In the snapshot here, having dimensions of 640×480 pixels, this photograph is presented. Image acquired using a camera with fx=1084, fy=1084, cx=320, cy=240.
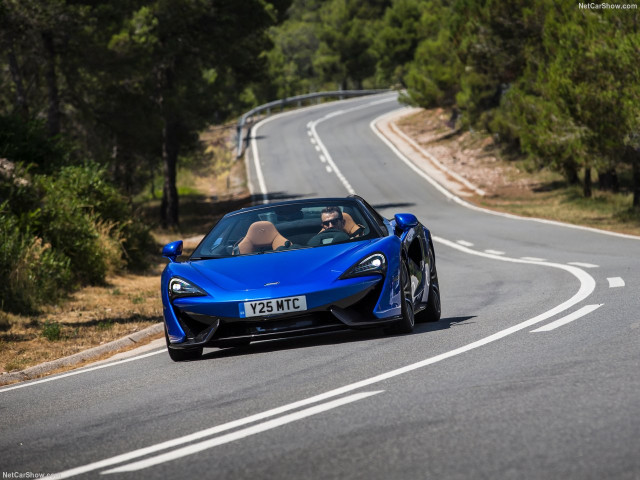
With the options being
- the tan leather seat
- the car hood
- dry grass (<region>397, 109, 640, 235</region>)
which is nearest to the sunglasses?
the tan leather seat

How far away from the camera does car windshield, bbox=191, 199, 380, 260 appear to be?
10180mm

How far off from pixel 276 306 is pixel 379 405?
2.83 m

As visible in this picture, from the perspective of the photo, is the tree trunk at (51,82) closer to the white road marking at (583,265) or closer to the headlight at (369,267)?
the white road marking at (583,265)

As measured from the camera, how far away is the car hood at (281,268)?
9.14 m

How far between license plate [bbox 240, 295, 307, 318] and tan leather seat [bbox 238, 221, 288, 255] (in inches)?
51.3

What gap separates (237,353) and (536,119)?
2846 cm

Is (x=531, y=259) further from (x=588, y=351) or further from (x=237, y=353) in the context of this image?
(x=588, y=351)

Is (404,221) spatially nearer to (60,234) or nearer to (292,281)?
(292,281)

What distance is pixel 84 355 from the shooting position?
11.7m

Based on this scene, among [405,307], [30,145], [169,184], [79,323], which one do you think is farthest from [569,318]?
[169,184]

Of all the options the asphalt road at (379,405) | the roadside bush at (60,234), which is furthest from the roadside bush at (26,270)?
the asphalt road at (379,405)

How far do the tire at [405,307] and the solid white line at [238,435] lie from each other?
2703 mm

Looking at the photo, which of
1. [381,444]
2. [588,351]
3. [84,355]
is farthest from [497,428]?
[84,355]

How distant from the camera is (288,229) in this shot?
10.4 meters
